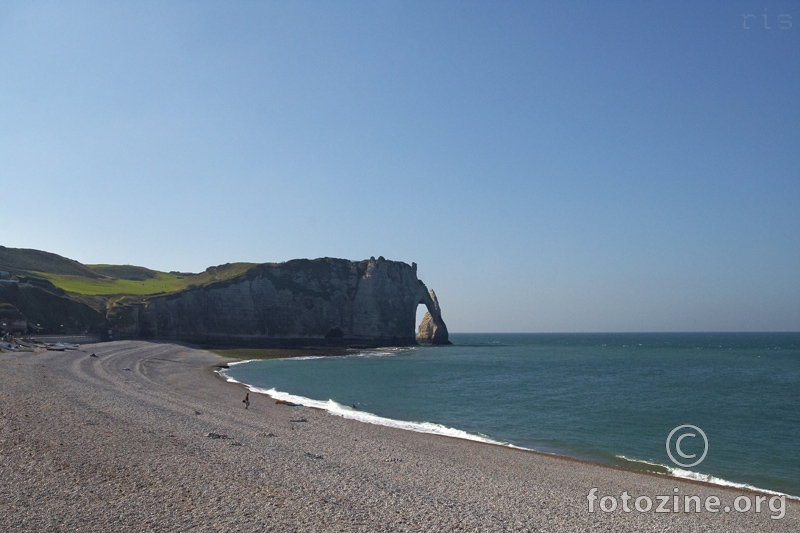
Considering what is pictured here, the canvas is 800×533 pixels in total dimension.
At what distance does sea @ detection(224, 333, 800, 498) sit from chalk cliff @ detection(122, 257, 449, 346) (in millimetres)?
34659

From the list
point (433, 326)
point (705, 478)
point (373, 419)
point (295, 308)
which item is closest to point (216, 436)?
point (373, 419)

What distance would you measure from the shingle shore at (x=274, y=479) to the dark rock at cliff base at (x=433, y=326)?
106m

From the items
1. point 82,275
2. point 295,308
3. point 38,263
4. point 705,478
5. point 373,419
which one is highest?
point 38,263

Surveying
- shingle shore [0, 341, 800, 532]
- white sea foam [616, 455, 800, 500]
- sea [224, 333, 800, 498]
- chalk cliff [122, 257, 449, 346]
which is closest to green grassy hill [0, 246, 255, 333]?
chalk cliff [122, 257, 449, 346]

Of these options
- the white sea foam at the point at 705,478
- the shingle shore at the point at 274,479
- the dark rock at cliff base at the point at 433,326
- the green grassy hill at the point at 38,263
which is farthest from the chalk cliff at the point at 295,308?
the white sea foam at the point at 705,478

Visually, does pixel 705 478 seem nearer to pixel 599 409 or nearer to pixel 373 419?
pixel 599 409

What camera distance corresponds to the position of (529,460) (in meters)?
21.7

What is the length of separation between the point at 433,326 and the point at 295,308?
4354 cm

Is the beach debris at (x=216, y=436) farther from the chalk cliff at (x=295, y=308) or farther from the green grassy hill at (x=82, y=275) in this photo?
the green grassy hill at (x=82, y=275)

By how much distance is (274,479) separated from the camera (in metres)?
14.6

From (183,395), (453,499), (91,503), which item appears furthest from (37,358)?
(453,499)

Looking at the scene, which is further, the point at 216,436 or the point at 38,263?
the point at 38,263

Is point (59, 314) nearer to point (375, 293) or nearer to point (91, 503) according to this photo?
point (375, 293)

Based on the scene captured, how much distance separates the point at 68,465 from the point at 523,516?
12665mm
